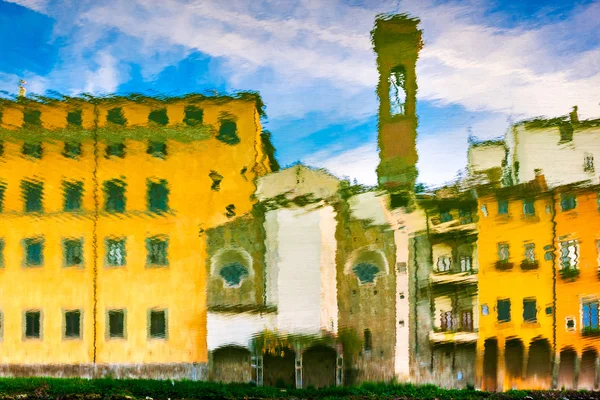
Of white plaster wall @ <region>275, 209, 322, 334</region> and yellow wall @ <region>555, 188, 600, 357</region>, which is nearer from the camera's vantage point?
white plaster wall @ <region>275, 209, 322, 334</region>

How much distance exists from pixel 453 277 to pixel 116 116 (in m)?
3.25

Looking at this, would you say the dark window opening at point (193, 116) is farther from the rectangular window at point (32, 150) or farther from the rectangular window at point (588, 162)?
the rectangular window at point (588, 162)

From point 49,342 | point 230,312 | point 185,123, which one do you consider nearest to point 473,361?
point 230,312

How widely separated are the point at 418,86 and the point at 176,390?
132 inches

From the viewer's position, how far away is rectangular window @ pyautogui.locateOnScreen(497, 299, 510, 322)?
5.69 m

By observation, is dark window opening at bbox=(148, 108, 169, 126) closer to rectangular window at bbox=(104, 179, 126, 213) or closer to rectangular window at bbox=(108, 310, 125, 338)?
rectangular window at bbox=(104, 179, 126, 213)

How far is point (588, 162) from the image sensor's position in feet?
19.1

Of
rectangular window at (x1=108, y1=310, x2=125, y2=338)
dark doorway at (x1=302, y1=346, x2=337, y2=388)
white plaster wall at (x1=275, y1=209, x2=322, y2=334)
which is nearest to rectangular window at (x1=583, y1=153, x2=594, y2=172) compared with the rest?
white plaster wall at (x1=275, y1=209, x2=322, y2=334)

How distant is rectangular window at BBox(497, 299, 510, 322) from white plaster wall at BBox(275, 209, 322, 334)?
1592 mm

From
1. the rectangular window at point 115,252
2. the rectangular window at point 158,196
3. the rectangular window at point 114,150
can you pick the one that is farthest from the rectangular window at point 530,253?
the rectangular window at point 114,150

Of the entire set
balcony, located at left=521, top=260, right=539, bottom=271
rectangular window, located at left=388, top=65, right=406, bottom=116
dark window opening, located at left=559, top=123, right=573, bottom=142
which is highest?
rectangular window, located at left=388, top=65, right=406, bottom=116

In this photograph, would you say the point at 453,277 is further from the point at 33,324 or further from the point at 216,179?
the point at 33,324

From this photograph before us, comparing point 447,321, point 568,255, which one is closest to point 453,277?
point 447,321

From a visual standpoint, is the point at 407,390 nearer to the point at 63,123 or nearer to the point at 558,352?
the point at 558,352
